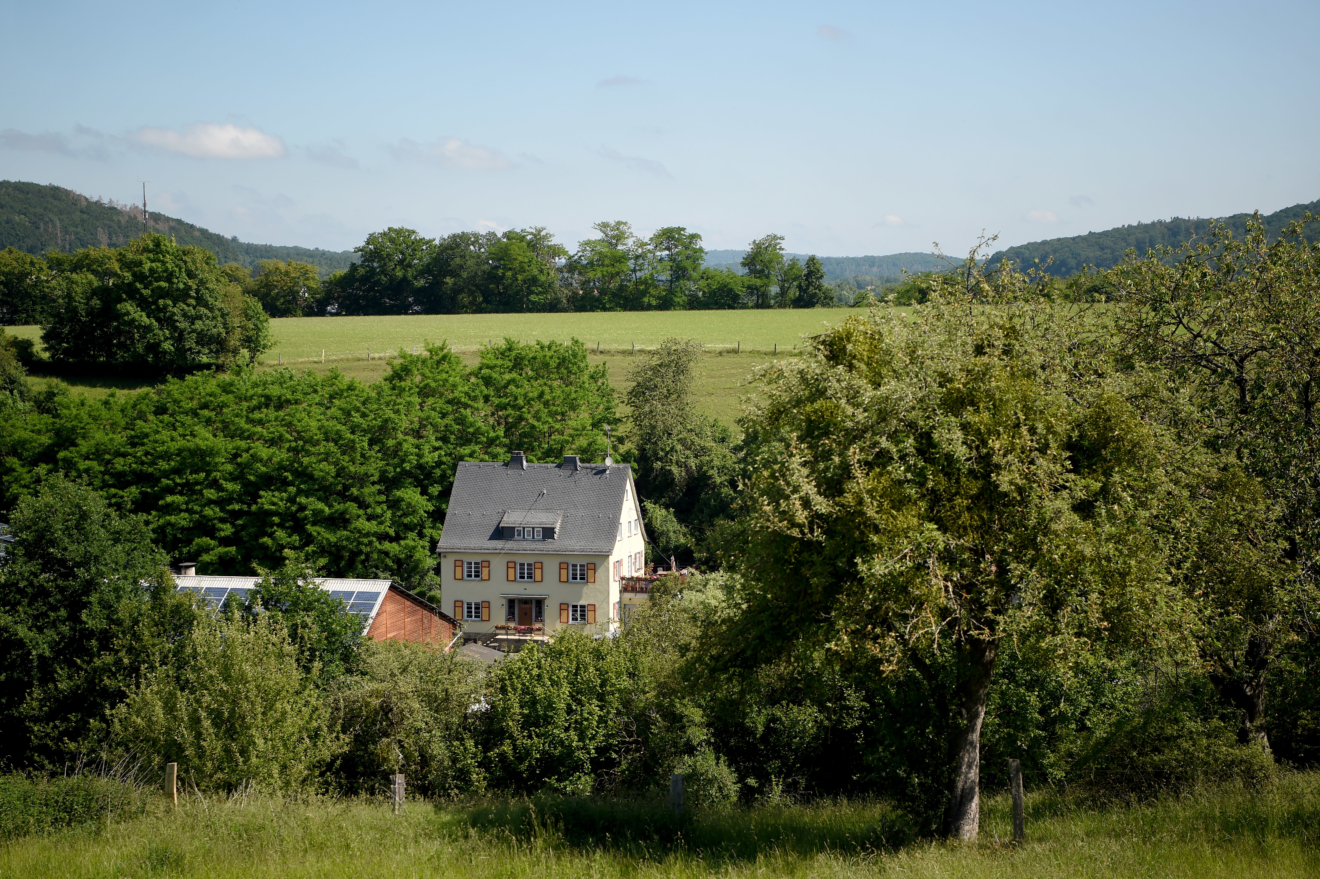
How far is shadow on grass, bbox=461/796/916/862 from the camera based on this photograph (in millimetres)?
12875

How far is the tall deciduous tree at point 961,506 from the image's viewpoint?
12.1 meters

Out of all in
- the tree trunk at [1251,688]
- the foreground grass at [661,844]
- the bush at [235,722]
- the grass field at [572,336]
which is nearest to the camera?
the foreground grass at [661,844]

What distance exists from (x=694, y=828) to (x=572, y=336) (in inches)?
3205

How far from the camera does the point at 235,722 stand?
1997 cm

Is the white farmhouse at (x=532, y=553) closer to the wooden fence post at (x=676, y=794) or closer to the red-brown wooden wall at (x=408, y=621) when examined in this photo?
the red-brown wooden wall at (x=408, y=621)

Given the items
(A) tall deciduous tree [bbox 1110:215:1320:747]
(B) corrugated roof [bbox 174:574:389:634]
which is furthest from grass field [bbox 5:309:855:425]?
(A) tall deciduous tree [bbox 1110:215:1320:747]

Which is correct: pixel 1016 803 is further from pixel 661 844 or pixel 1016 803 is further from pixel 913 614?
pixel 661 844

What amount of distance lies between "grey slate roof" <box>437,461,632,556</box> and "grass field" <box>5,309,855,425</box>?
18809mm

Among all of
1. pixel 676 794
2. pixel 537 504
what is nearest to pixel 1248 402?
pixel 676 794

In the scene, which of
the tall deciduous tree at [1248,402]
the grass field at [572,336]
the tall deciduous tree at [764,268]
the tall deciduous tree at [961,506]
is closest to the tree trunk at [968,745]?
the tall deciduous tree at [961,506]

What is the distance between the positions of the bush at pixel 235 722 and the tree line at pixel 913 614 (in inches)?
3.3

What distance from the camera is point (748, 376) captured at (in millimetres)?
15953

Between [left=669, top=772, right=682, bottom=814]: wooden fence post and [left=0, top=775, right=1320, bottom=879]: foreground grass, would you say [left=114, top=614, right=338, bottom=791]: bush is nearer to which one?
[left=0, top=775, right=1320, bottom=879]: foreground grass

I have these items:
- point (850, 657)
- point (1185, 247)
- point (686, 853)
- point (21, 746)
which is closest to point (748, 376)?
point (850, 657)
